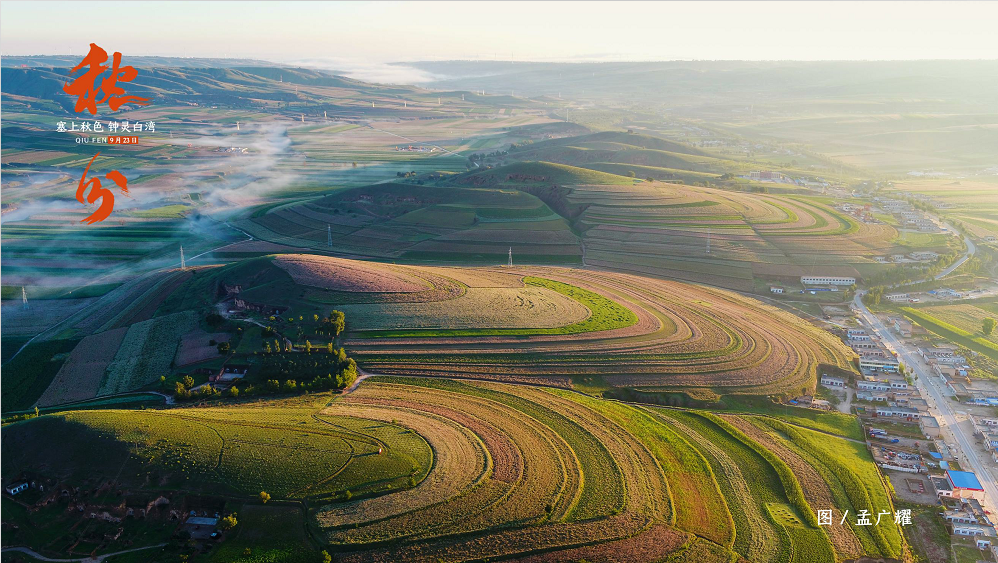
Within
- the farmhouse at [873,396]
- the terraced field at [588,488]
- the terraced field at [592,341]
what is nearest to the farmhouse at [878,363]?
the terraced field at [592,341]

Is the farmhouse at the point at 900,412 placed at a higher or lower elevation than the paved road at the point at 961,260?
lower

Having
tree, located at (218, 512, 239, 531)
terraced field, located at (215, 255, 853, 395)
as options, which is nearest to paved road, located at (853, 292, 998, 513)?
terraced field, located at (215, 255, 853, 395)

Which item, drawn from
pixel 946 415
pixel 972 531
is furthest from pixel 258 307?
pixel 946 415

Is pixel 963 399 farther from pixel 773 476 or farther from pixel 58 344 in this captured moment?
pixel 58 344

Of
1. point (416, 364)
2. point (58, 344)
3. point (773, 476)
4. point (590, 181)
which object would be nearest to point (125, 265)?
point (58, 344)

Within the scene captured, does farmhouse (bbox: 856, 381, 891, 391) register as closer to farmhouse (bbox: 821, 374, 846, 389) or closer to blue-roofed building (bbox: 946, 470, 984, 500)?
farmhouse (bbox: 821, 374, 846, 389)

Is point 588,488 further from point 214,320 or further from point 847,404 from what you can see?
point 214,320

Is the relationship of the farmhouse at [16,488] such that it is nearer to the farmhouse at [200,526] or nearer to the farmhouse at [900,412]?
the farmhouse at [200,526]
